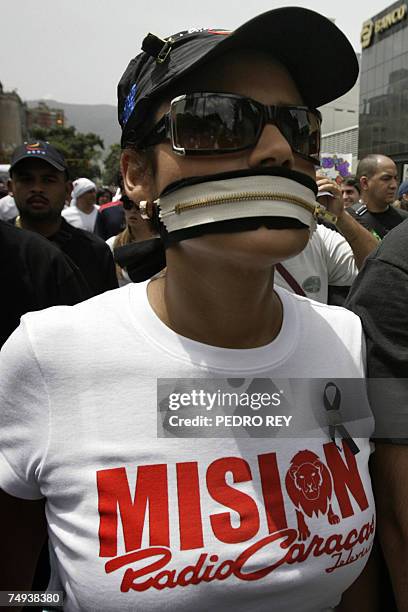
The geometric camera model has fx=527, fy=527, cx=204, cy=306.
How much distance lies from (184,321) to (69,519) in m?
0.52

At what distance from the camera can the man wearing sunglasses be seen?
111 centimetres

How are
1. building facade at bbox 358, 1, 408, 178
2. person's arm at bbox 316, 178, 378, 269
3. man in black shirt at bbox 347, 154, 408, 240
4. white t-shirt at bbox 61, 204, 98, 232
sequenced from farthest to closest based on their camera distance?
building facade at bbox 358, 1, 408, 178 → white t-shirt at bbox 61, 204, 98, 232 → man in black shirt at bbox 347, 154, 408, 240 → person's arm at bbox 316, 178, 378, 269

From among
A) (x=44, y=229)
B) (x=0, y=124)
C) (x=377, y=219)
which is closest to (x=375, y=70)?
(x=377, y=219)

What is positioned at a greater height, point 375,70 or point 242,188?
point 375,70

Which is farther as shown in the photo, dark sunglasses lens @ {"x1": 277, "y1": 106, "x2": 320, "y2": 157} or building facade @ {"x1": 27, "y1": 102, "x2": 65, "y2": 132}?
building facade @ {"x1": 27, "y1": 102, "x2": 65, "y2": 132}

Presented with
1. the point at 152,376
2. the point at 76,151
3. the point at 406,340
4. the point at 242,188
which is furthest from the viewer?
the point at 76,151

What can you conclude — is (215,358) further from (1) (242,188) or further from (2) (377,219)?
(2) (377,219)

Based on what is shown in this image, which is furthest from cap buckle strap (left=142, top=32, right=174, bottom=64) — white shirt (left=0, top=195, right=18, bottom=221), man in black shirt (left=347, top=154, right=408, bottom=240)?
white shirt (left=0, top=195, right=18, bottom=221)

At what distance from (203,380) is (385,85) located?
1436 inches

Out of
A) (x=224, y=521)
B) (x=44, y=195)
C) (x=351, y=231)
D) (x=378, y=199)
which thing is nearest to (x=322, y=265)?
(x=351, y=231)

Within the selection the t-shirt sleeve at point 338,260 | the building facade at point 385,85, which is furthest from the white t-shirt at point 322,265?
the building facade at point 385,85

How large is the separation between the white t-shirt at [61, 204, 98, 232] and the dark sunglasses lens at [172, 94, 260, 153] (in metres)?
6.57

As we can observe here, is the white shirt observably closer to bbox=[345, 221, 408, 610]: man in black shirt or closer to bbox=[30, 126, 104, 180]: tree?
bbox=[345, 221, 408, 610]: man in black shirt

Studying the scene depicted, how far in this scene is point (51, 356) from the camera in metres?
1.22
